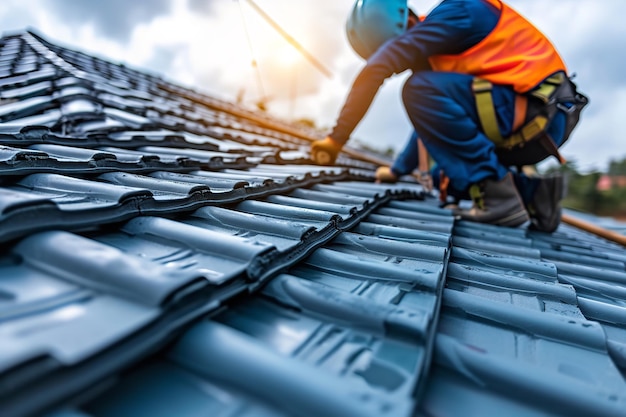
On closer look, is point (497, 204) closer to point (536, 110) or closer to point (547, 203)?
point (547, 203)

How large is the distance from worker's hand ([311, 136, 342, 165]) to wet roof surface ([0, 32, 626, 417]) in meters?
1.28

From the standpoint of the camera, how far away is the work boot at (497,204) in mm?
2279

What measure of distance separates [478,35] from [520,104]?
1.52ft

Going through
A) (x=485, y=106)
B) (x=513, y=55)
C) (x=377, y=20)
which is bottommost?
(x=485, y=106)

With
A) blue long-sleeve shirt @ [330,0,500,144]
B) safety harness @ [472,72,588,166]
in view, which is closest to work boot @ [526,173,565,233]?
safety harness @ [472,72,588,166]

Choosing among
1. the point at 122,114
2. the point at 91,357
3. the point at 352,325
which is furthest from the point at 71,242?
the point at 122,114

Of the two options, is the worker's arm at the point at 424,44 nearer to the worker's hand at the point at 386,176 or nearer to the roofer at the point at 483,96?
the roofer at the point at 483,96

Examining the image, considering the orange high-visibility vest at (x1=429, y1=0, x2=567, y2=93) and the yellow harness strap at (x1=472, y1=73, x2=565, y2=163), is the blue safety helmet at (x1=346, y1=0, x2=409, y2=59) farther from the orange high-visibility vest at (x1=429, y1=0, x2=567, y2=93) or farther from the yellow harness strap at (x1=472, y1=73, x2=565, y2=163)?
the yellow harness strap at (x1=472, y1=73, x2=565, y2=163)

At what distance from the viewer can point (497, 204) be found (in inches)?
90.9

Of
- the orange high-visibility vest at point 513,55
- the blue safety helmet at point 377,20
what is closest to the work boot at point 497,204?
the orange high-visibility vest at point 513,55

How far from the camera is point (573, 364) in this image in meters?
0.80

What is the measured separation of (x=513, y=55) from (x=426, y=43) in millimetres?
496

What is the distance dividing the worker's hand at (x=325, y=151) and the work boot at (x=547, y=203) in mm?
1327

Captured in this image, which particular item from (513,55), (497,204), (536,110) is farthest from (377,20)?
(497,204)
